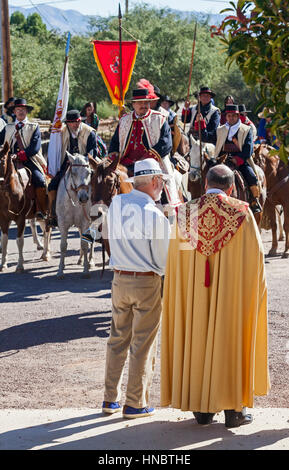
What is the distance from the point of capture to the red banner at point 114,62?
489 inches

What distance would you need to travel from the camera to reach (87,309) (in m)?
10.4

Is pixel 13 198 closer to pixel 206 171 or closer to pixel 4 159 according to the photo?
pixel 4 159

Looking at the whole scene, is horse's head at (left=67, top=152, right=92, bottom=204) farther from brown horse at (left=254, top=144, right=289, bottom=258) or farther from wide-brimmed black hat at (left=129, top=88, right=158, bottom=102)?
brown horse at (left=254, top=144, right=289, bottom=258)

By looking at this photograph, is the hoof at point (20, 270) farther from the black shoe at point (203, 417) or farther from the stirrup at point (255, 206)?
the black shoe at point (203, 417)

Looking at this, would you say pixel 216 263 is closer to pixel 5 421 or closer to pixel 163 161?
pixel 5 421

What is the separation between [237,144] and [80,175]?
271cm

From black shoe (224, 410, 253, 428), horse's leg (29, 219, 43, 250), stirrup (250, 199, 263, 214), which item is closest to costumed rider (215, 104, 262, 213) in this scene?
stirrup (250, 199, 263, 214)

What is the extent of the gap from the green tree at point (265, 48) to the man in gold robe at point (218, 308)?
628mm

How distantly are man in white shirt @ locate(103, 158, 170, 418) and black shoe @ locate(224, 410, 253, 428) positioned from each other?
28.3 inches

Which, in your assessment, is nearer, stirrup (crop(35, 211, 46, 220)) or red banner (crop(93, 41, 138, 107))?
Result: red banner (crop(93, 41, 138, 107))

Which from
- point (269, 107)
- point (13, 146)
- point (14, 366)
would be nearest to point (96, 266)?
point (13, 146)

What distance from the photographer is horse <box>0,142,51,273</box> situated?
1320 cm

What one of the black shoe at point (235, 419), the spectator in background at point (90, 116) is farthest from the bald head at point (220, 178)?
the spectator in background at point (90, 116)

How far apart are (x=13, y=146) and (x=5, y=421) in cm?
873
